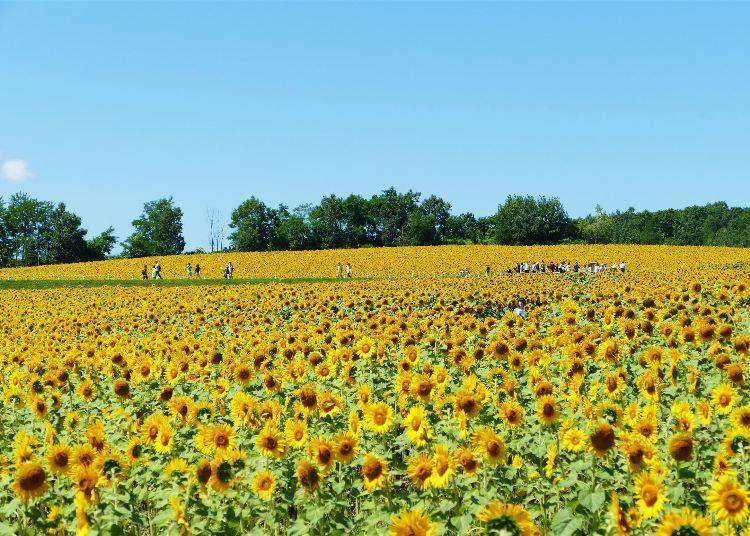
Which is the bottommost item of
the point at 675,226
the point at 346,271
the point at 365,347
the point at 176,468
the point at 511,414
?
the point at 176,468

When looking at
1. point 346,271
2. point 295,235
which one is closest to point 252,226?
point 295,235

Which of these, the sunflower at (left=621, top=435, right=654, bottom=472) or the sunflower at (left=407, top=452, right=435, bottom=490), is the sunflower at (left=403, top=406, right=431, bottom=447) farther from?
the sunflower at (left=621, top=435, right=654, bottom=472)

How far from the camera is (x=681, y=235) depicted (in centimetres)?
15212

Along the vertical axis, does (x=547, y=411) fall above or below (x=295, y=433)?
above

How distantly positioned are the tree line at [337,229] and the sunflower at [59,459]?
110989mm

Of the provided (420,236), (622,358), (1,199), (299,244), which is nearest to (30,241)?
(1,199)

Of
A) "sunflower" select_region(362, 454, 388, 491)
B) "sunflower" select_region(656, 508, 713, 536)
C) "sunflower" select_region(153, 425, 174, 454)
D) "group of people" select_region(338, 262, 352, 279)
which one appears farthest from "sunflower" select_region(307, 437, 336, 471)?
"group of people" select_region(338, 262, 352, 279)

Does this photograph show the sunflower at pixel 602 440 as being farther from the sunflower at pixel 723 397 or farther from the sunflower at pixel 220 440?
the sunflower at pixel 220 440

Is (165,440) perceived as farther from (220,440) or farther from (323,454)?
(323,454)

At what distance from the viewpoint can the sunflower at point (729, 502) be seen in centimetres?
353

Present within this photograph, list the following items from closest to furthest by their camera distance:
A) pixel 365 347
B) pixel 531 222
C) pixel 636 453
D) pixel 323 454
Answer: pixel 636 453 → pixel 323 454 → pixel 365 347 → pixel 531 222

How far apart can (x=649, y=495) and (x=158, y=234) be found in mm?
145949

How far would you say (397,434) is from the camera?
7012 millimetres

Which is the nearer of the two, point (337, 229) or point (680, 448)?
point (680, 448)
